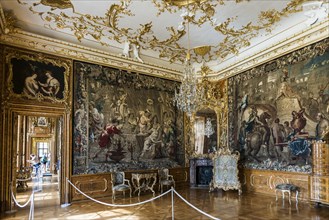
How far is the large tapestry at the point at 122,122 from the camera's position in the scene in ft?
26.1

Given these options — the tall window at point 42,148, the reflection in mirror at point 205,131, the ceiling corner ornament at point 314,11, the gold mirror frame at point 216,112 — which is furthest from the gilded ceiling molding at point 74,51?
the tall window at point 42,148

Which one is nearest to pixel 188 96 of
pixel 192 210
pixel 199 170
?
pixel 192 210

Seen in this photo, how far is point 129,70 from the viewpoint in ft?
30.0

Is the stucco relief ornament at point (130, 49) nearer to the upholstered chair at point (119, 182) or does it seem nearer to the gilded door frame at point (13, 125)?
the gilded door frame at point (13, 125)

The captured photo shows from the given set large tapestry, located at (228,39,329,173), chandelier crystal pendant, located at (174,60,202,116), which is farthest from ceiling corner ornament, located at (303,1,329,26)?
chandelier crystal pendant, located at (174,60,202,116)

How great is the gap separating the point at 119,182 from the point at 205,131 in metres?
3.98

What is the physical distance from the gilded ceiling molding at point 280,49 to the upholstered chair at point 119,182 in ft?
17.7

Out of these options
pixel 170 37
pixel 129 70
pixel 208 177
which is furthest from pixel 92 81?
pixel 208 177

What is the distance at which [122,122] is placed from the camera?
8.72m

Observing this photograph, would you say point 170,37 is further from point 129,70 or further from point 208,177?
point 208,177

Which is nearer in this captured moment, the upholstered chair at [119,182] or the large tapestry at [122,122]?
the upholstered chair at [119,182]

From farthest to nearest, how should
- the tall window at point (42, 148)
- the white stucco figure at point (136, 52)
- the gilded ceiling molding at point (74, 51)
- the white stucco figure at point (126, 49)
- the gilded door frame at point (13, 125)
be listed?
the tall window at point (42, 148) < the white stucco figure at point (136, 52) < the white stucco figure at point (126, 49) < the gilded ceiling molding at point (74, 51) < the gilded door frame at point (13, 125)

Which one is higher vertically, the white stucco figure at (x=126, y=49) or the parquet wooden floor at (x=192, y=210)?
the white stucco figure at (x=126, y=49)

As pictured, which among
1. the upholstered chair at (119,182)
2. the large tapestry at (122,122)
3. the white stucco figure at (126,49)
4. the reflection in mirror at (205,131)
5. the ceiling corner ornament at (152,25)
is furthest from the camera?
the reflection in mirror at (205,131)
